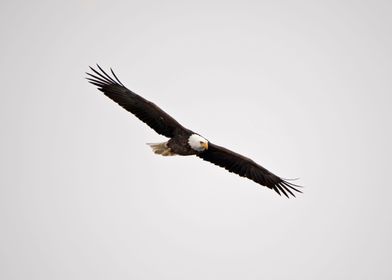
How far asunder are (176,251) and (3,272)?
36.2 m

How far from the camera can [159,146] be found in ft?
44.5

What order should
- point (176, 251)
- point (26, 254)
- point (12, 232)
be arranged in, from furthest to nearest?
point (176, 251), point (12, 232), point (26, 254)

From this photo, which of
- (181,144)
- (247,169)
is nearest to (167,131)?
(181,144)

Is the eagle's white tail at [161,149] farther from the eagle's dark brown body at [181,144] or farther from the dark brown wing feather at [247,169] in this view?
the dark brown wing feather at [247,169]

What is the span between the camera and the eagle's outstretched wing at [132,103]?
518 inches

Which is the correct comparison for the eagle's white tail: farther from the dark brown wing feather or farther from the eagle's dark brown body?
the dark brown wing feather

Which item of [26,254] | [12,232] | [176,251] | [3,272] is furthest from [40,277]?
[176,251]

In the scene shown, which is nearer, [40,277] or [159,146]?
[159,146]

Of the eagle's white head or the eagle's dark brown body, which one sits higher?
the eagle's white head

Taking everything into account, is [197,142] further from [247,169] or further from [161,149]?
[247,169]

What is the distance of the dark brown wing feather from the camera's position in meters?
13.7

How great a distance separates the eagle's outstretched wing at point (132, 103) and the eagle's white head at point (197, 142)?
0.32 m

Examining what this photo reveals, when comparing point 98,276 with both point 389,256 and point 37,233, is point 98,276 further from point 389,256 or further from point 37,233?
point 389,256

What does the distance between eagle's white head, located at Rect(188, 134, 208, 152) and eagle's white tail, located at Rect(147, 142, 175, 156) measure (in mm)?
544
